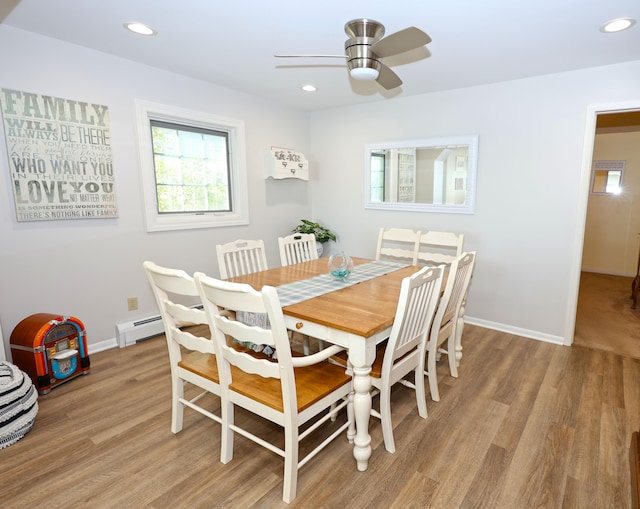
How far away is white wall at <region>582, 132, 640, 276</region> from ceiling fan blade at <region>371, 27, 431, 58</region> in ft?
18.3

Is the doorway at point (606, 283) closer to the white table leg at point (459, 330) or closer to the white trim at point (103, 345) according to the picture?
the white table leg at point (459, 330)

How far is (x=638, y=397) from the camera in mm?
2402

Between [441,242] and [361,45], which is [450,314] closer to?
[441,242]

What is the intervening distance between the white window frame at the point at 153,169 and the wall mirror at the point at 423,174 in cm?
146

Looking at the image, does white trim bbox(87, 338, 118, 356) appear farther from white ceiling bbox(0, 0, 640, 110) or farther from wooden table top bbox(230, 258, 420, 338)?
white ceiling bbox(0, 0, 640, 110)

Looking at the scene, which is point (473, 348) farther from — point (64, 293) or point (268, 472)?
point (64, 293)

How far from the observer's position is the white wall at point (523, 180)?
9.99 feet

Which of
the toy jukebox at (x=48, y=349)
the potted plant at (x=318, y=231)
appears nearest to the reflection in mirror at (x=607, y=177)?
the potted plant at (x=318, y=231)

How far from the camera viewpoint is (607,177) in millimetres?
5863

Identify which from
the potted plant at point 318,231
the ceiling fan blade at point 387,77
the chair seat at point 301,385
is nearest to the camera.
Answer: the chair seat at point 301,385

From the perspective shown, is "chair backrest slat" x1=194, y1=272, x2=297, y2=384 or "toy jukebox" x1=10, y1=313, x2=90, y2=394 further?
"toy jukebox" x1=10, y1=313, x2=90, y2=394

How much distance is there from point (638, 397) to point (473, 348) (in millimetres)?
1094

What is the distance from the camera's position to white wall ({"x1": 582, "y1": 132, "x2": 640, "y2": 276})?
18.5 ft

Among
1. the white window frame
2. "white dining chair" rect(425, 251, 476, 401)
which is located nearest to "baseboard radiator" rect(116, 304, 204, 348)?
the white window frame
